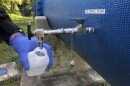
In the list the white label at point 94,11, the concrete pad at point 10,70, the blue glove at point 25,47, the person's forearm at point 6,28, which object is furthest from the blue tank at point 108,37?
the concrete pad at point 10,70

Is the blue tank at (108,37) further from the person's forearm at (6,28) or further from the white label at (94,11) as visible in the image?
the person's forearm at (6,28)

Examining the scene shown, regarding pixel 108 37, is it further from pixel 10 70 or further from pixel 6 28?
pixel 10 70

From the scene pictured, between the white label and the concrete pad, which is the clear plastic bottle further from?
the concrete pad

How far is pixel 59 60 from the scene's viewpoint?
4.65 m

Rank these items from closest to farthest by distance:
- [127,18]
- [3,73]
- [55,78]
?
[127,18]
[55,78]
[3,73]

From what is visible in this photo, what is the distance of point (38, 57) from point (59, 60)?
2.76 metres

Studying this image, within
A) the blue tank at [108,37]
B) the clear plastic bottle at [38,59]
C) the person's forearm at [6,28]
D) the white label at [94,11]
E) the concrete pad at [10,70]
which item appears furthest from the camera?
the concrete pad at [10,70]

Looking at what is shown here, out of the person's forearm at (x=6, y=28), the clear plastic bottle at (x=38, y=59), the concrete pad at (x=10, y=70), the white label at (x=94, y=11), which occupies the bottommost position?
the concrete pad at (x=10, y=70)

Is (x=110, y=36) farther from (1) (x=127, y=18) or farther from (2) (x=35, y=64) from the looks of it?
(2) (x=35, y=64)

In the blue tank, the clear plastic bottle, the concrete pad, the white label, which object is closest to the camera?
the blue tank

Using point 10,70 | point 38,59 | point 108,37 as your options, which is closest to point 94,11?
point 108,37

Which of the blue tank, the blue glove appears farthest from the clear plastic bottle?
the blue tank

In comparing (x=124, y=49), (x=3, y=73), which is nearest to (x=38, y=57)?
(x=124, y=49)

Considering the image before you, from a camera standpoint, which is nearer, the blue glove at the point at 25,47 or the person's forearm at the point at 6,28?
the blue glove at the point at 25,47
